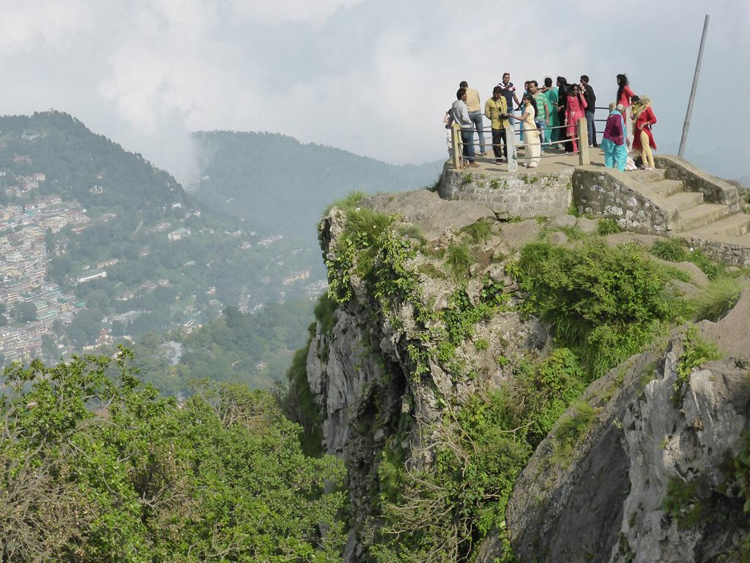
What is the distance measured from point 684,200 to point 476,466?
814cm

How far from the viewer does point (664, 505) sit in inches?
333

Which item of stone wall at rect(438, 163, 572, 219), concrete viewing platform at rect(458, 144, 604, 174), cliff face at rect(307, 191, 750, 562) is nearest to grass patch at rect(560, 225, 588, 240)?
cliff face at rect(307, 191, 750, 562)

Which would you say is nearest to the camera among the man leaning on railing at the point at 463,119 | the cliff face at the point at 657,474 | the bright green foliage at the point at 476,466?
the cliff face at the point at 657,474

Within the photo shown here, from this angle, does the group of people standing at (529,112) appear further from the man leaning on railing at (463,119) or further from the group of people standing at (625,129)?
the group of people standing at (625,129)

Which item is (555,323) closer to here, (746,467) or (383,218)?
(383,218)

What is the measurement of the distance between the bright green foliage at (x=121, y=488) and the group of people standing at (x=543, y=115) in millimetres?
9193

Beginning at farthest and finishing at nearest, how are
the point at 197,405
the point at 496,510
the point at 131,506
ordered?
the point at 197,405, the point at 496,510, the point at 131,506

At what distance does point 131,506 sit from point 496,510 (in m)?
6.02

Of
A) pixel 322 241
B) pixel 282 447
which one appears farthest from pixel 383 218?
pixel 282 447

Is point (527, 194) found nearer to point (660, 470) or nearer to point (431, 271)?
point (431, 271)

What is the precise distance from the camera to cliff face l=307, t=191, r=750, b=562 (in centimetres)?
827

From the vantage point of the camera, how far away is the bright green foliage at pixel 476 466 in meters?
14.4

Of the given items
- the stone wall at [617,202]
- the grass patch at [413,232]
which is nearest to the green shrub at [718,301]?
the stone wall at [617,202]

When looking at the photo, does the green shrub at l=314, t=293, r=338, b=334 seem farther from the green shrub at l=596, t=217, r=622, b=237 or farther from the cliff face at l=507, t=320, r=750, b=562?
the cliff face at l=507, t=320, r=750, b=562
